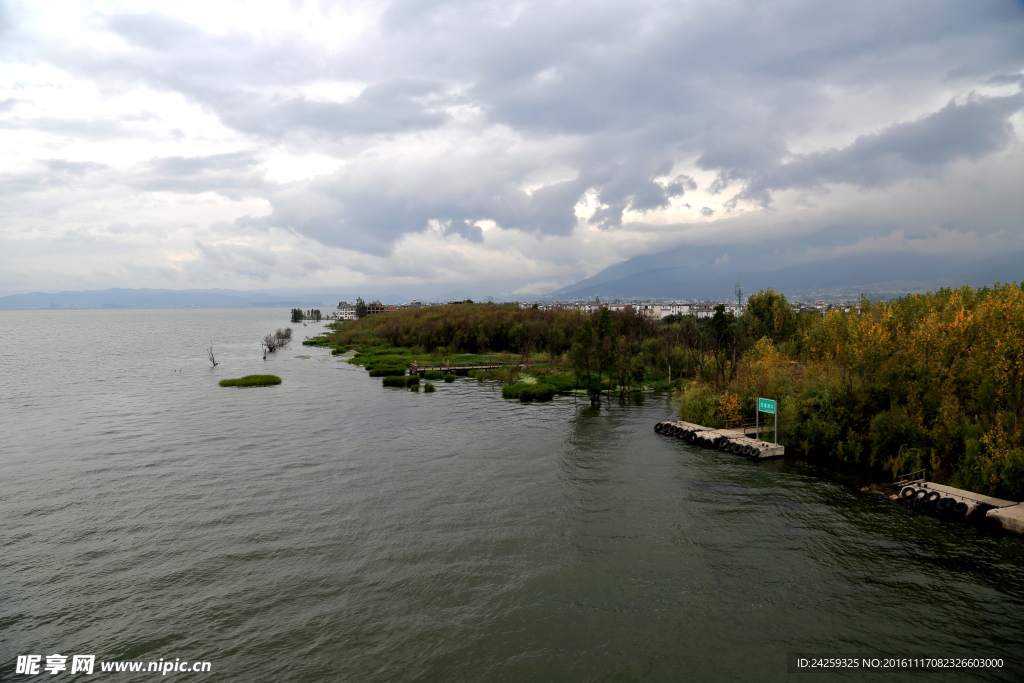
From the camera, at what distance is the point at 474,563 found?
64.7ft

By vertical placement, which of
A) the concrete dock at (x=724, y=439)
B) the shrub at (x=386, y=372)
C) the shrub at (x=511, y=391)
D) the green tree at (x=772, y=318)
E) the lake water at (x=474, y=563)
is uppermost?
the green tree at (x=772, y=318)

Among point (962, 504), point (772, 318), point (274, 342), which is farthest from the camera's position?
point (274, 342)

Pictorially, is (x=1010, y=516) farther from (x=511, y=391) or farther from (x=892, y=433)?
(x=511, y=391)

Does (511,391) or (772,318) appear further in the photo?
(772,318)

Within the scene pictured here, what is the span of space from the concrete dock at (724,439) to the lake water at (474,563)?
1.33 meters

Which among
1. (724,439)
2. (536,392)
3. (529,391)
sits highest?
(529,391)

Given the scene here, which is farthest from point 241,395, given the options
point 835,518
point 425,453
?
point 835,518

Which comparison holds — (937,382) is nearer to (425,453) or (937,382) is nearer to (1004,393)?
(1004,393)

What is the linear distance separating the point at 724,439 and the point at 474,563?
23.5 m

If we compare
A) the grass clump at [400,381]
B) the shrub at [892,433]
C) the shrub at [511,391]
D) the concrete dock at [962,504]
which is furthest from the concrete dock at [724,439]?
the grass clump at [400,381]

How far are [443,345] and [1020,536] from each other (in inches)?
3415

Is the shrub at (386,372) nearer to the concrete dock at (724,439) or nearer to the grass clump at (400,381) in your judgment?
the grass clump at (400,381)

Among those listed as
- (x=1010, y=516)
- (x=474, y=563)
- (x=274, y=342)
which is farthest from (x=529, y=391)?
(x=274, y=342)

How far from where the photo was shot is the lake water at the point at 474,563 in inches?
587
